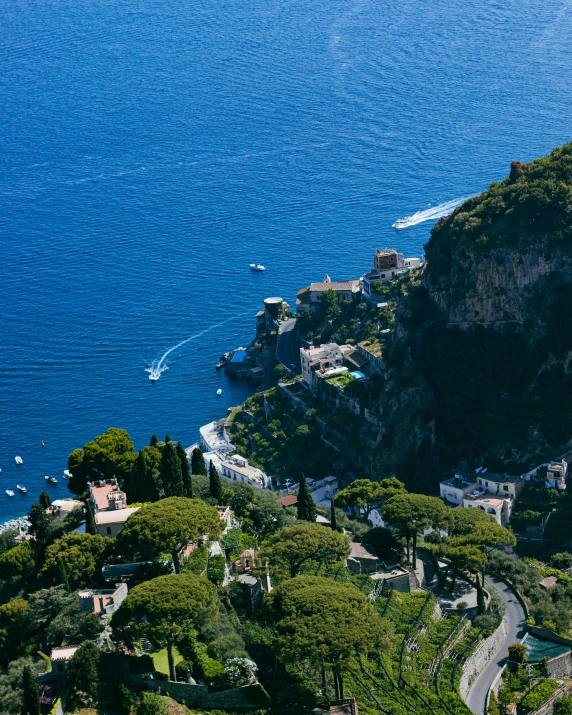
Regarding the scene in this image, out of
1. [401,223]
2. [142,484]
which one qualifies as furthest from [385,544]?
[401,223]

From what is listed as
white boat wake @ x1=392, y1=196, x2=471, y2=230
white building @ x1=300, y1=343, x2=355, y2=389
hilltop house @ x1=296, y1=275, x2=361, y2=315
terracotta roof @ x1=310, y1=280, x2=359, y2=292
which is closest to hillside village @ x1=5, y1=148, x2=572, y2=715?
white building @ x1=300, y1=343, x2=355, y2=389

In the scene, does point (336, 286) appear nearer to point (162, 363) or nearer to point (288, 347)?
point (288, 347)

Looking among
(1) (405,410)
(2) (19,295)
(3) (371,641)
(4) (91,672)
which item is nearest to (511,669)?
(3) (371,641)

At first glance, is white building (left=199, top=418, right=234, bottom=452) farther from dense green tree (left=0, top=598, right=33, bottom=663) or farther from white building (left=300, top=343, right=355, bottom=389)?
dense green tree (left=0, top=598, right=33, bottom=663)

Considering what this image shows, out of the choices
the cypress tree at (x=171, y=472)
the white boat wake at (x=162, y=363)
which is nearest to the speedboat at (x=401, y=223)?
the white boat wake at (x=162, y=363)

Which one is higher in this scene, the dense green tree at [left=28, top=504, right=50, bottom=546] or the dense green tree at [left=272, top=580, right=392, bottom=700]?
the dense green tree at [left=28, top=504, right=50, bottom=546]

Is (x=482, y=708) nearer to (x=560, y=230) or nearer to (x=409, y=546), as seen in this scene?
(x=409, y=546)

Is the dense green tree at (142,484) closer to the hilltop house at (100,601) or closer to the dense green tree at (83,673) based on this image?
the hilltop house at (100,601)
